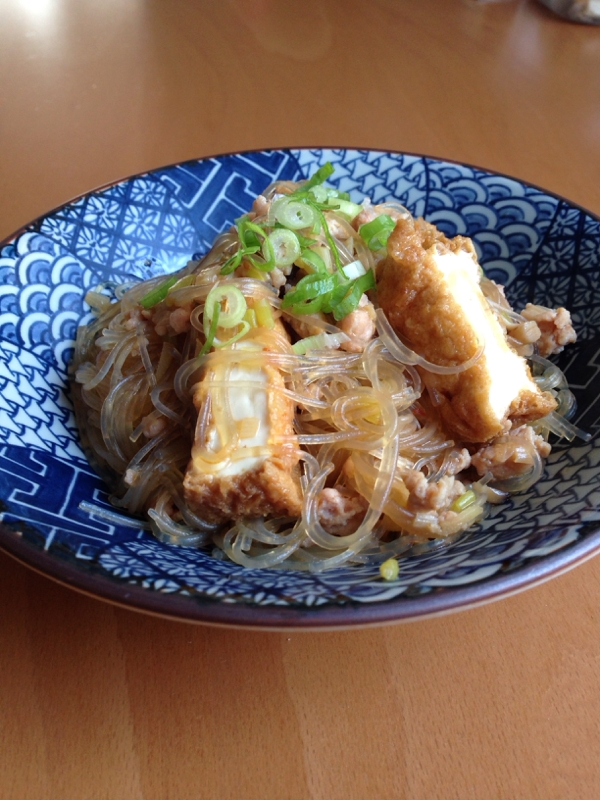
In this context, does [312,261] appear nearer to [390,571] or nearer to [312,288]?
[312,288]

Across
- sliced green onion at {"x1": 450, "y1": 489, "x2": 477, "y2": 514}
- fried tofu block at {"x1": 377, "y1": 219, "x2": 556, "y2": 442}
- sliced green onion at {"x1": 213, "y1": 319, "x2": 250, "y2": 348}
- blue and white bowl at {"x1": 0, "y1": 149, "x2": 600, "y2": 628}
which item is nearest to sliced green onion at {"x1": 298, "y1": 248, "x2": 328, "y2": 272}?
fried tofu block at {"x1": 377, "y1": 219, "x2": 556, "y2": 442}

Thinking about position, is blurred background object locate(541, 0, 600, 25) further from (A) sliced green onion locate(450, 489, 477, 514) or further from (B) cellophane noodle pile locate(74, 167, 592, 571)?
(A) sliced green onion locate(450, 489, 477, 514)

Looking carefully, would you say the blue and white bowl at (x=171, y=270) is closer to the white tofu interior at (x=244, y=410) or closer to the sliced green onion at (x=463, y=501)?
the sliced green onion at (x=463, y=501)

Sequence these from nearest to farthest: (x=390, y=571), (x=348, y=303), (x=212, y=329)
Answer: (x=390, y=571), (x=212, y=329), (x=348, y=303)

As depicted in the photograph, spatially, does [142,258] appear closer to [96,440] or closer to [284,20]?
[96,440]

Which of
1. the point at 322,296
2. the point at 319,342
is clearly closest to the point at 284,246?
the point at 322,296
